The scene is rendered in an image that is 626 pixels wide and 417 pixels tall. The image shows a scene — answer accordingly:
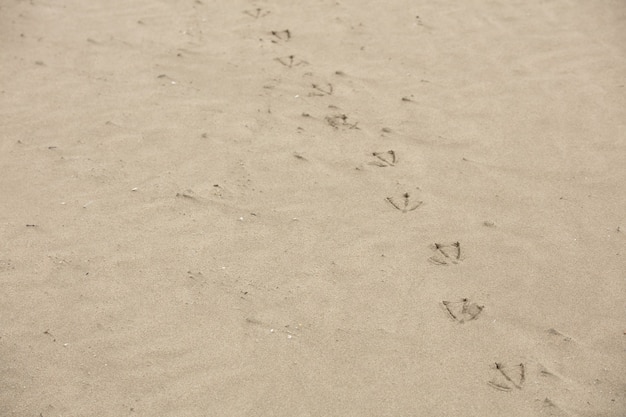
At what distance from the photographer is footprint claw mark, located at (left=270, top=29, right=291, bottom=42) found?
5.15 m

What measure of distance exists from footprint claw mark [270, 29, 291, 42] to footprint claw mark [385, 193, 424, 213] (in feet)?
6.04

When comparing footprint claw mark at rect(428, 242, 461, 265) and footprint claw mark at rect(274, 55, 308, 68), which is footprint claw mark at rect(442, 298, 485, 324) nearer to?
footprint claw mark at rect(428, 242, 461, 265)

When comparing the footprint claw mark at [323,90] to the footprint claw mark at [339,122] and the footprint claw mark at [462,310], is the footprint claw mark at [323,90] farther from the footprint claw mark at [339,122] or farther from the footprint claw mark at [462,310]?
the footprint claw mark at [462,310]

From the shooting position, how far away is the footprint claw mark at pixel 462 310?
3225mm

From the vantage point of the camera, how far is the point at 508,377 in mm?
2980

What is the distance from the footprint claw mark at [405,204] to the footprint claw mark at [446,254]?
293 mm

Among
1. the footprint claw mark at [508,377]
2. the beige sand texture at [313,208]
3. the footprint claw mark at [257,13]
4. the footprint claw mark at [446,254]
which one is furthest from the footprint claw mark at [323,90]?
the footprint claw mark at [508,377]

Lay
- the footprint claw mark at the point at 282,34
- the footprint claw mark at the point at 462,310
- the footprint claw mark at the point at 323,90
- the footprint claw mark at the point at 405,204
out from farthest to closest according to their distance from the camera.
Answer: the footprint claw mark at the point at 282,34 < the footprint claw mark at the point at 323,90 < the footprint claw mark at the point at 405,204 < the footprint claw mark at the point at 462,310

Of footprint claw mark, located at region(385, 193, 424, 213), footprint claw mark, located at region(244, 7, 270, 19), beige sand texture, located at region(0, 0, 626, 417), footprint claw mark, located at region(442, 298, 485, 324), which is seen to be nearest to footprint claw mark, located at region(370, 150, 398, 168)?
beige sand texture, located at region(0, 0, 626, 417)

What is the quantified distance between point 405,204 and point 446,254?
0.41 m

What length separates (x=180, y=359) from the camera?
3.05 meters

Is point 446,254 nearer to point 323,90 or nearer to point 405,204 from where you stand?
point 405,204

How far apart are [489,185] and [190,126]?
1772 mm

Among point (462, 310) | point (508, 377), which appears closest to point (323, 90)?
point (462, 310)
